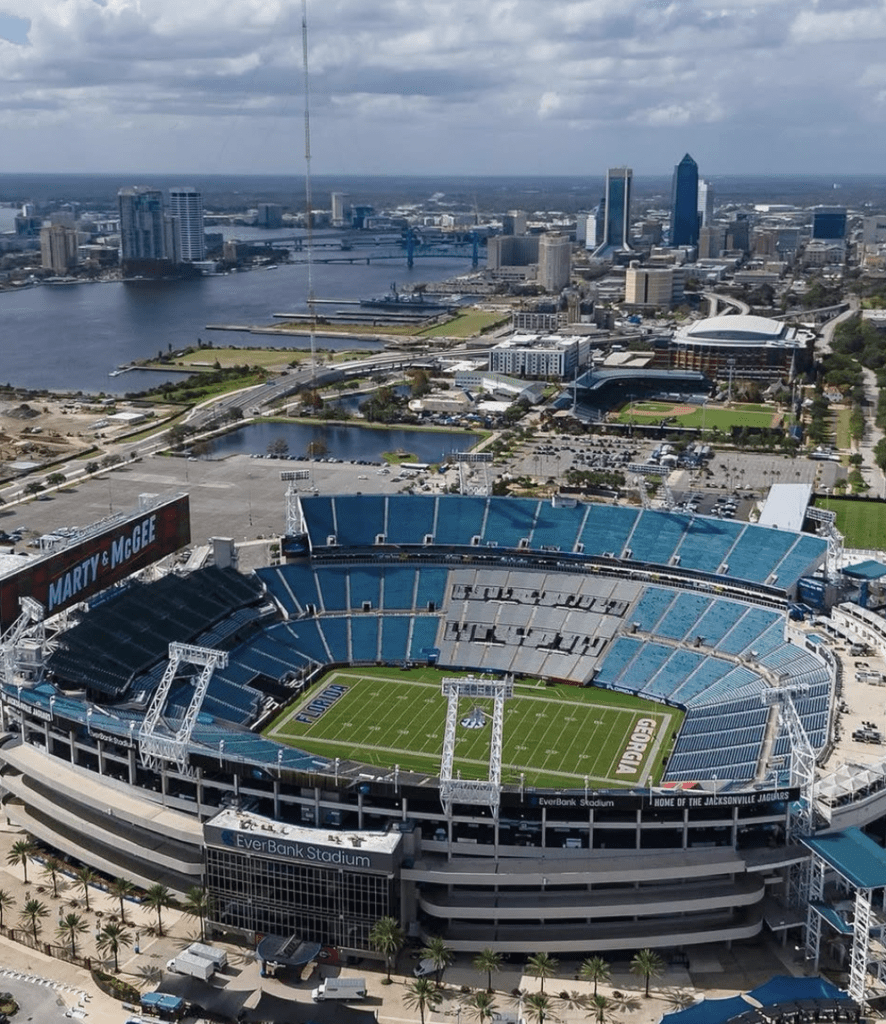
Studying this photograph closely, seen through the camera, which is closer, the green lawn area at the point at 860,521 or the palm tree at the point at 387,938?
the palm tree at the point at 387,938

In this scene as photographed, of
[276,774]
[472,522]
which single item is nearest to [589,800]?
[276,774]

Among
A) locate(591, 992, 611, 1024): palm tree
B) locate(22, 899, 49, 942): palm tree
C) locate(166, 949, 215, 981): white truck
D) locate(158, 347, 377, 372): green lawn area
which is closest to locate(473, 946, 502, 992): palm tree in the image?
locate(591, 992, 611, 1024): palm tree

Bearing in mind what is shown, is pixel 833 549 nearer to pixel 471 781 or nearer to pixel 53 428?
pixel 471 781

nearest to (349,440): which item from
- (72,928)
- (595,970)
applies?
(72,928)

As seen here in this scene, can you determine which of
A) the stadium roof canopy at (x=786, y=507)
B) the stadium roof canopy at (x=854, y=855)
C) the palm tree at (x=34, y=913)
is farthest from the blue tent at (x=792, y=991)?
the stadium roof canopy at (x=786, y=507)

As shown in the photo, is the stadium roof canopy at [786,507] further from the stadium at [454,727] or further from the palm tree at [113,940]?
the palm tree at [113,940]

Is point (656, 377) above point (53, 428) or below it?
above
